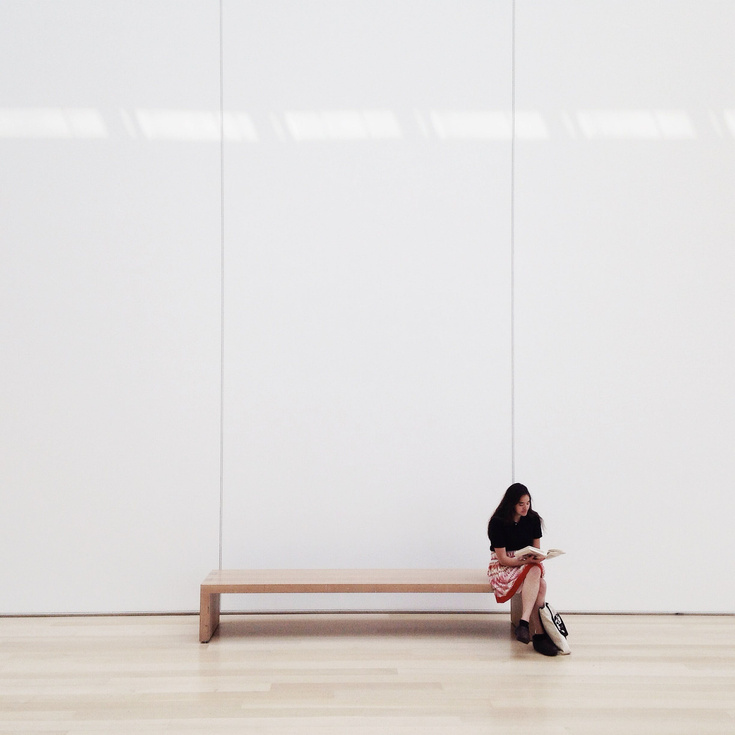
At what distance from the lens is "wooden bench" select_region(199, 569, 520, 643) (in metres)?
3.70

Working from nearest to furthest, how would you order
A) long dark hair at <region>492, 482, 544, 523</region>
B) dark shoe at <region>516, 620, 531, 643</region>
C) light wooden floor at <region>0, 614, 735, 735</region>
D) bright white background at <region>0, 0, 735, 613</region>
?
light wooden floor at <region>0, 614, 735, 735</region>
dark shoe at <region>516, 620, 531, 643</region>
long dark hair at <region>492, 482, 544, 523</region>
bright white background at <region>0, 0, 735, 613</region>

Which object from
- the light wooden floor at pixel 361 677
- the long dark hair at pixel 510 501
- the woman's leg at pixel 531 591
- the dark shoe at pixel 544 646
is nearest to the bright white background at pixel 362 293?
the light wooden floor at pixel 361 677

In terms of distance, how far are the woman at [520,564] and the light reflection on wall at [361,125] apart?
2.24 m

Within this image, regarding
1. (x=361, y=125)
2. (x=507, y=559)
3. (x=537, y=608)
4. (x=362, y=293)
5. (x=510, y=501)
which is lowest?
(x=537, y=608)

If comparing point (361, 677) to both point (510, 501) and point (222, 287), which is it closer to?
point (510, 501)

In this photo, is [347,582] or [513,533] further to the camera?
[513,533]

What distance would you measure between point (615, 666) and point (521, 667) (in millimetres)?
439

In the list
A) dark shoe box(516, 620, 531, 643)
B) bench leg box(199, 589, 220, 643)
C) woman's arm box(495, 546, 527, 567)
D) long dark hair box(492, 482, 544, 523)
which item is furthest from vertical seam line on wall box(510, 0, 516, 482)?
bench leg box(199, 589, 220, 643)

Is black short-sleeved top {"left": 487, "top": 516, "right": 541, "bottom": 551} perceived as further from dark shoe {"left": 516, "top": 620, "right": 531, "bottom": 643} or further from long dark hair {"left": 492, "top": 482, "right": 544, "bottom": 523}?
dark shoe {"left": 516, "top": 620, "right": 531, "bottom": 643}

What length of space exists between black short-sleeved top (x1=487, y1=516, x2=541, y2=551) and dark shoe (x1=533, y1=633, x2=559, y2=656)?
468 mm

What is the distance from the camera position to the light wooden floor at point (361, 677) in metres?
2.71

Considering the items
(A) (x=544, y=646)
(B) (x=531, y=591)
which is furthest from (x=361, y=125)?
(A) (x=544, y=646)

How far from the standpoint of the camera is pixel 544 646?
11.6ft

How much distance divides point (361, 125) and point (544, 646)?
315 cm
